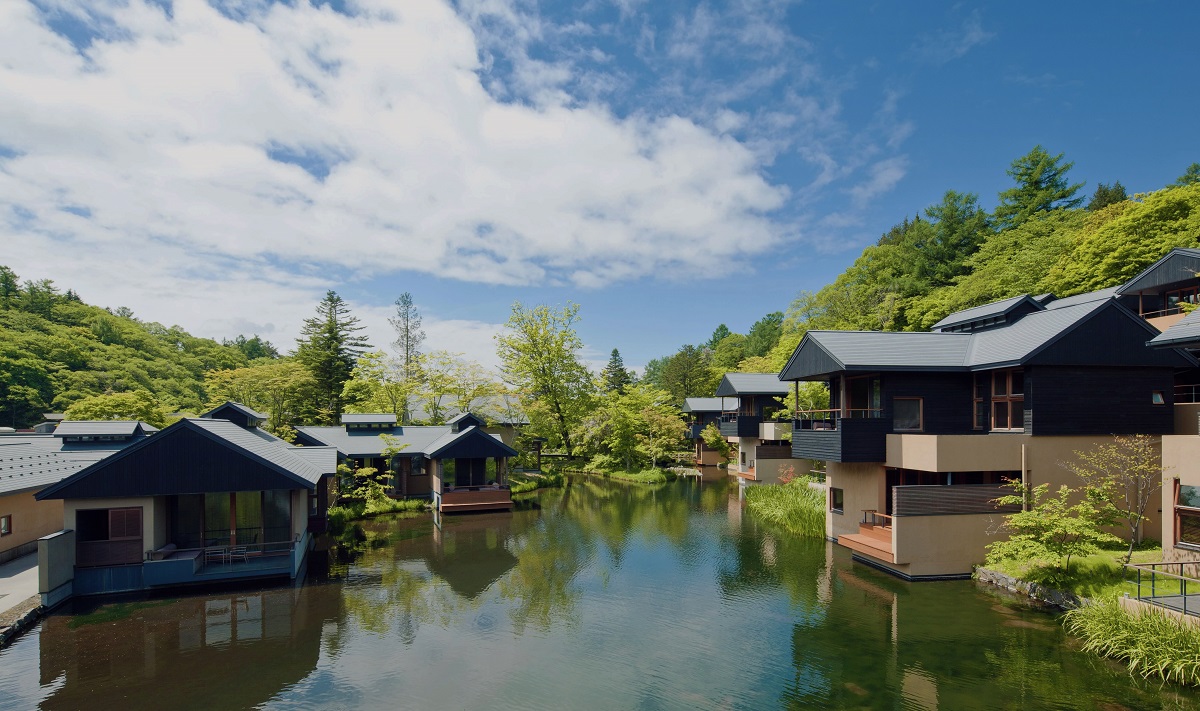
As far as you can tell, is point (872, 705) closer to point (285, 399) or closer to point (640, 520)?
point (640, 520)

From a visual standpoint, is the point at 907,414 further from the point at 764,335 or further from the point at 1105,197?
the point at 764,335

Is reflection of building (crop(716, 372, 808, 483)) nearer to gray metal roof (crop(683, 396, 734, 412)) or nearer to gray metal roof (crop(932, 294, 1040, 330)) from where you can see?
gray metal roof (crop(683, 396, 734, 412))

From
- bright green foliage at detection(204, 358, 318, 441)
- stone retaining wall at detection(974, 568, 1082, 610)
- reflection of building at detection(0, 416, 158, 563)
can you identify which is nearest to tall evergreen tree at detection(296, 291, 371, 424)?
bright green foliage at detection(204, 358, 318, 441)

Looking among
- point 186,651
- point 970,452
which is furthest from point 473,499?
point 970,452

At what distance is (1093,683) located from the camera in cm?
943

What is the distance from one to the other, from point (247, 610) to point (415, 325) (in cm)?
4413

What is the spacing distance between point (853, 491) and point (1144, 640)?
903 cm

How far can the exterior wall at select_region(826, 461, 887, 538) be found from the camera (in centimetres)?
1800

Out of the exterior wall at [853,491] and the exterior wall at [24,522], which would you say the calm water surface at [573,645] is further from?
the exterior wall at [24,522]

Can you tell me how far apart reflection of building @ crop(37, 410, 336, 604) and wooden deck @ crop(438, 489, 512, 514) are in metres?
9.05

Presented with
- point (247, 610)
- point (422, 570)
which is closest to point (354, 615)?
point (247, 610)

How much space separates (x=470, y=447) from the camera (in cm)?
2611

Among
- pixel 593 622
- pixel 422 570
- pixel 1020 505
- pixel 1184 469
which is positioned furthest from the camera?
pixel 422 570

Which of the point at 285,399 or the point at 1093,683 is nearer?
the point at 1093,683
